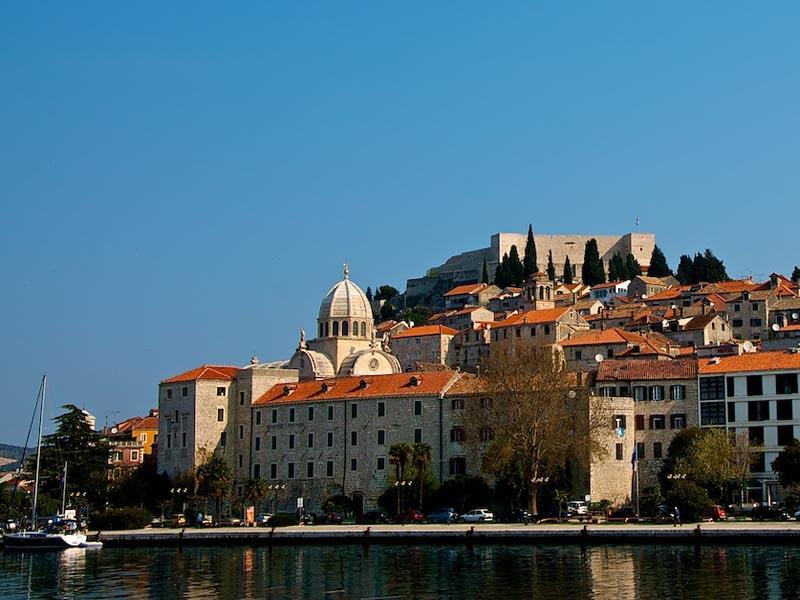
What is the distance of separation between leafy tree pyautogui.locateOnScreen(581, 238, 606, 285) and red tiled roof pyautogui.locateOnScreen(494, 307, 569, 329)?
31188 millimetres

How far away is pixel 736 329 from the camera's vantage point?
123 meters

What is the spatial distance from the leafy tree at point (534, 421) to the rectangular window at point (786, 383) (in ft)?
30.8

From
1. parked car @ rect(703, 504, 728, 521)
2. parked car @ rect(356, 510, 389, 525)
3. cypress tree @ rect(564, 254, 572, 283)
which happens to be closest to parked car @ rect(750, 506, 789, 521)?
parked car @ rect(703, 504, 728, 521)

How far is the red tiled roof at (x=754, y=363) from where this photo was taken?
75.2 m

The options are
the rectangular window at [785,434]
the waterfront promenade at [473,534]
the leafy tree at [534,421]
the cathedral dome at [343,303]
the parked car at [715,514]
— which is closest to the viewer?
the waterfront promenade at [473,534]

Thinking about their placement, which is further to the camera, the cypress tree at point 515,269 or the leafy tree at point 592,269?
the cypress tree at point 515,269

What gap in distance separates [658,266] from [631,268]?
13.1 ft

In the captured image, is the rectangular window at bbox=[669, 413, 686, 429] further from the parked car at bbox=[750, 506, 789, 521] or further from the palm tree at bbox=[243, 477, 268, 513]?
the palm tree at bbox=[243, 477, 268, 513]

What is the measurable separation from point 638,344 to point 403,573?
49.1 meters

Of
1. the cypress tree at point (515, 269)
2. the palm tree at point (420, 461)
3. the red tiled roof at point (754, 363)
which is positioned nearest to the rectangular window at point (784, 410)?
the red tiled roof at point (754, 363)

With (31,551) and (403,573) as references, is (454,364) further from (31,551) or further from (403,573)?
(403,573)

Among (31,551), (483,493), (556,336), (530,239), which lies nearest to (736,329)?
(556,336)

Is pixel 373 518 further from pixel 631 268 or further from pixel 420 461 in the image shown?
pixel 631 268

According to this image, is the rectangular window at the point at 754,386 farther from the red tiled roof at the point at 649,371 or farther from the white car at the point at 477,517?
the white car at the point at 477,517
